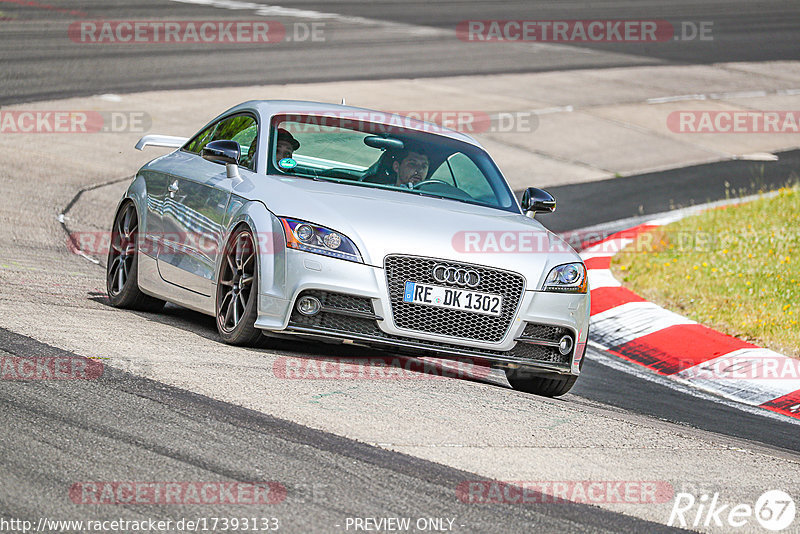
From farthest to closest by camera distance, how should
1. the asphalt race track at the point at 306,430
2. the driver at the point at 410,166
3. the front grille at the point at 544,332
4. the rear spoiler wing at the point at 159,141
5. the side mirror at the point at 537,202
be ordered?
the rear spoiler wing at the point at 159,141, the side mirror at the point at 537,202, the driver at the point at 410,166, the front grille at the point at 544,332, the asphalt race track at the point at 306,430

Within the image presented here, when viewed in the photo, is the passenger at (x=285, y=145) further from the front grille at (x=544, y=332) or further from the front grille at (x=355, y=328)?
the front grille at (x=544, y=332)

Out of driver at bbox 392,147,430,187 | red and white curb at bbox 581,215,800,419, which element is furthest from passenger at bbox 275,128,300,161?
red and white curb at bbox 581,215,800,419

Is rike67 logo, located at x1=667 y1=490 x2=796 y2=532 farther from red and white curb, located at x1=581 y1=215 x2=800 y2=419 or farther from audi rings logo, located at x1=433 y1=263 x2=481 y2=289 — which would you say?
red and white curb, located at x1=581 y1=215 x2=800 y2=419

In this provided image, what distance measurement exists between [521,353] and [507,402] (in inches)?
30.8

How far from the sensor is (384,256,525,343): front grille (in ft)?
22.2

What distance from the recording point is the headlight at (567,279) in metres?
7.17

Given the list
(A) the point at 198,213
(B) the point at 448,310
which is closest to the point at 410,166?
(A) the point at 198,213

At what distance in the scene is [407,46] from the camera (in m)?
27.1

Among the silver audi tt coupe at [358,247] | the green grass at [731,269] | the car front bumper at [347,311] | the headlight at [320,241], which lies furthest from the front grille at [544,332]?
the green grass at [731,269]

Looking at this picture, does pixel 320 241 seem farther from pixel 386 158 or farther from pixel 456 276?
pixel 386 158

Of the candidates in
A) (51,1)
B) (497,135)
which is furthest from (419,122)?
(51,1)

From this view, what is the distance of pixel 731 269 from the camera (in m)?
11.6

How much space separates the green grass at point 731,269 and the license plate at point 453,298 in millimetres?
3170

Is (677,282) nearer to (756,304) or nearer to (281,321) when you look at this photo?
(756,304)
